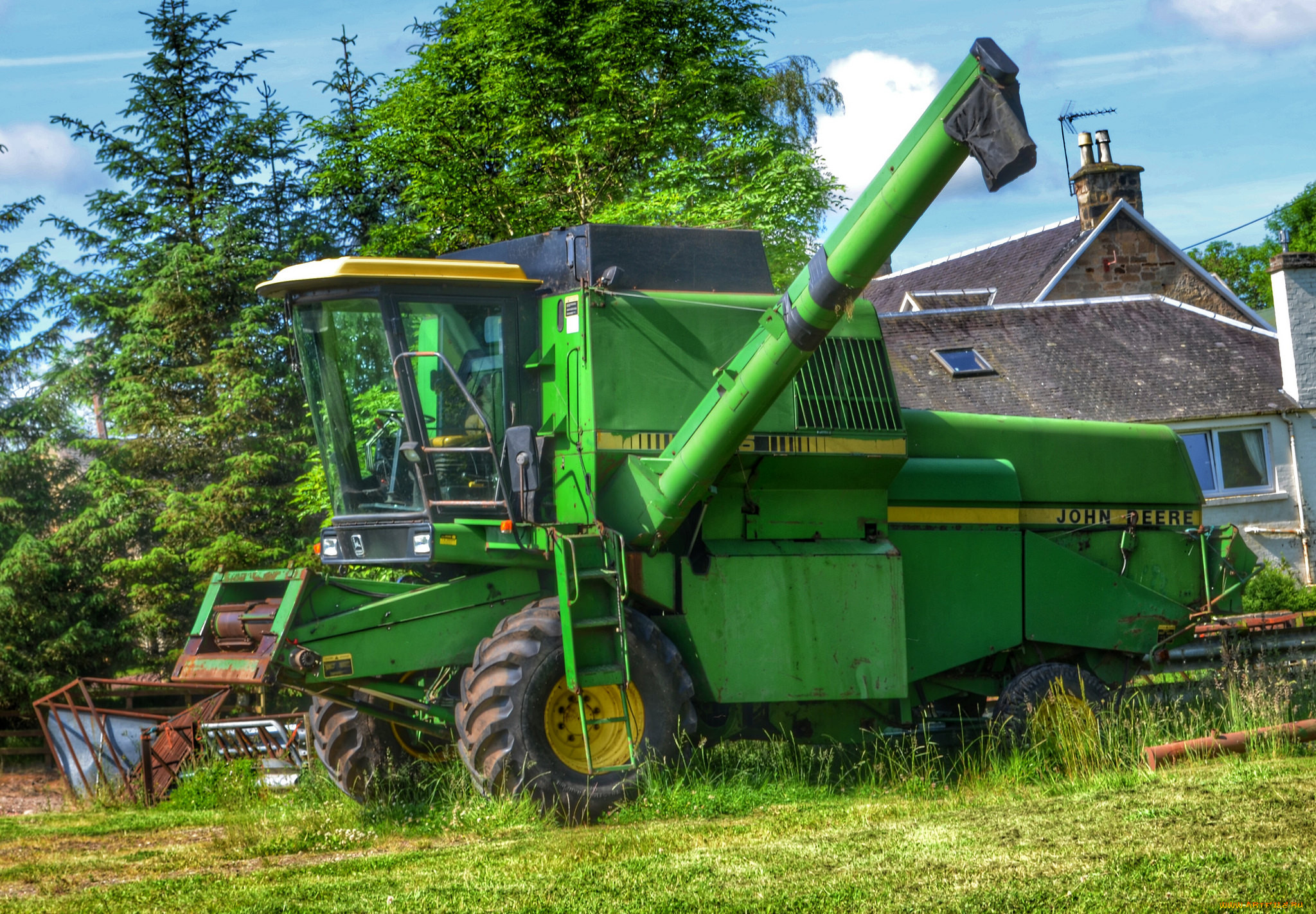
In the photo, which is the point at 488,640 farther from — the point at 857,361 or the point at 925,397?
the point at 925,397

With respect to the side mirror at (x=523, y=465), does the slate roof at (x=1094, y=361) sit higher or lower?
higher

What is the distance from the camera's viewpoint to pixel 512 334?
888 cm

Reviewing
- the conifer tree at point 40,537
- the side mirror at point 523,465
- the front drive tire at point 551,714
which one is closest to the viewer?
the front drive tire at point 551,714

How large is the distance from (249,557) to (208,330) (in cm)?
408

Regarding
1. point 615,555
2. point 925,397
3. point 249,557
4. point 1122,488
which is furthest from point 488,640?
point 925,397

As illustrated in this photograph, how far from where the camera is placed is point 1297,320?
81.3 feet

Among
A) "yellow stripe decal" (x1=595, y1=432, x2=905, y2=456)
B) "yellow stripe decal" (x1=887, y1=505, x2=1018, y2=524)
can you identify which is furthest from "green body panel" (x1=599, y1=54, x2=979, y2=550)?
"yellow stripe decal" (x1=887, y1=505, x2=1018, y2=524)

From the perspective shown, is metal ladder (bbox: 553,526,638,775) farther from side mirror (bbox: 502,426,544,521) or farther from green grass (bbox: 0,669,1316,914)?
green grass (bbox: 0,669,1316,914)

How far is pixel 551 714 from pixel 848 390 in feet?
10.2

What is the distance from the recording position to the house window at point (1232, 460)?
24.6m

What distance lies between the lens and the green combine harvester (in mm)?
8070

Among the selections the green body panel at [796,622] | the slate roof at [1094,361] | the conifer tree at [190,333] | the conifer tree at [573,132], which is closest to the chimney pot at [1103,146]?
the slate roof at [1094,361]

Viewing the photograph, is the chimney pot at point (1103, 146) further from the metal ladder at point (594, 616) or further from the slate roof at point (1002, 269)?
the metal ladder at point (594, 616)

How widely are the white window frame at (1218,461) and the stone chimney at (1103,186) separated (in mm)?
8014
